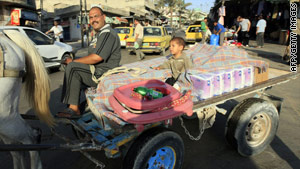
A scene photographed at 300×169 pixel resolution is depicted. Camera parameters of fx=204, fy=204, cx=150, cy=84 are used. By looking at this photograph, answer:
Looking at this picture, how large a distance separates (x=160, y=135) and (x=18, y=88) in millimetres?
1526

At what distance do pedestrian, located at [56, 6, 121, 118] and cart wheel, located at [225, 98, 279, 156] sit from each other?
6.23 ft

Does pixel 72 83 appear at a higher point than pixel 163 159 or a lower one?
higher

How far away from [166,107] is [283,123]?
328 cm

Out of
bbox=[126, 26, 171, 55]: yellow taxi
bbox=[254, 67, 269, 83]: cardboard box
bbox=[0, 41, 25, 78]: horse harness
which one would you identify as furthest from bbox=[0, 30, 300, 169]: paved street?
bbox=[126, 26, 171, 55]: yellow taxi

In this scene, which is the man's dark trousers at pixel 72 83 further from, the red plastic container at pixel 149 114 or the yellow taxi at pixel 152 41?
the yellow taxi at pixel 152 41

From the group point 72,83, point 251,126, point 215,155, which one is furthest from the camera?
point 215,155

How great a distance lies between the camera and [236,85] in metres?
2.84

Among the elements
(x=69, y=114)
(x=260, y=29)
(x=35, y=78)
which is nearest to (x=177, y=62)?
(x=69, y=114)

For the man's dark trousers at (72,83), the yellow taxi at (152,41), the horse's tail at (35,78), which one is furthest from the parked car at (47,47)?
the horse's tail at (35,78)

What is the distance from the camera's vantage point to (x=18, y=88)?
208cm

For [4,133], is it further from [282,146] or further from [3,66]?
[282,146]

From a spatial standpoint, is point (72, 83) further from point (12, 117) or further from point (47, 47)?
point (47, 47)

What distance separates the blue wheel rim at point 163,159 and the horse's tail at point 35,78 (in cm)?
126

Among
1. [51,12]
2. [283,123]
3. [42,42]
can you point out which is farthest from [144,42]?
[51,12]
